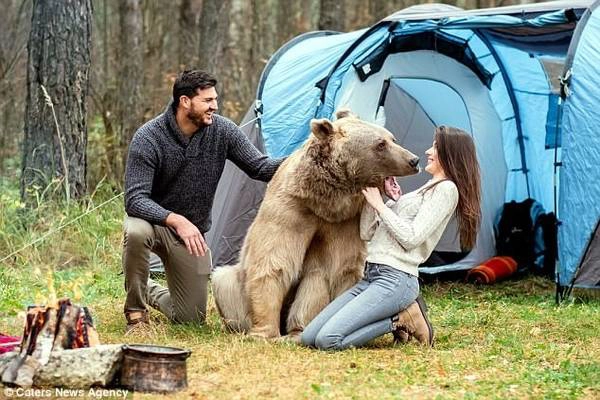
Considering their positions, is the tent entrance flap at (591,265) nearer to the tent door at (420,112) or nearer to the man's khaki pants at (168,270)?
the tent door at (420,112)

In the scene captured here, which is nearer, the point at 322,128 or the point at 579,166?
the point at 322,128

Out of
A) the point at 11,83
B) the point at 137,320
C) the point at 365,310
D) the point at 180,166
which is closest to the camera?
the point at 365,310

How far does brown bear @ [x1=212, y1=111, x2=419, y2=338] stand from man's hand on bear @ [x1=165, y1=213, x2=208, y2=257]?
30 cm

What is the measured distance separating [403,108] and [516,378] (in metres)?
4.84

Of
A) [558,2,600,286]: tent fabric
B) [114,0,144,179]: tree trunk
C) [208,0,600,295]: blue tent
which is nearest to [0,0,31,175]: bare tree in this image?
[114,0,144,179]: tree trunk

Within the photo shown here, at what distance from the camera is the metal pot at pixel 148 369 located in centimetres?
438

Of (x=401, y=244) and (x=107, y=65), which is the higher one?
(x=107, y=65)

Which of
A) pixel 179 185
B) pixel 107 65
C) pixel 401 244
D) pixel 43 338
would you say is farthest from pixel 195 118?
pixel 107 65

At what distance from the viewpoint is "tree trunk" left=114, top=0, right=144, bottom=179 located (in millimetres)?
12461

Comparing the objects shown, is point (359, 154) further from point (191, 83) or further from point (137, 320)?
point (137, 320)

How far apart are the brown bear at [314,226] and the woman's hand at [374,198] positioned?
59 millimetres

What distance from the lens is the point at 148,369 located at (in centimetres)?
438

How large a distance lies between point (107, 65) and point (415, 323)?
13.1m

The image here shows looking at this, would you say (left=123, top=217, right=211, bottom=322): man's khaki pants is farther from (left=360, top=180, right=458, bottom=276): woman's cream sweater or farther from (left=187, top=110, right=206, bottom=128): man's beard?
(left=360, top=180, right=458, bottom=276): woman's cream sweater
